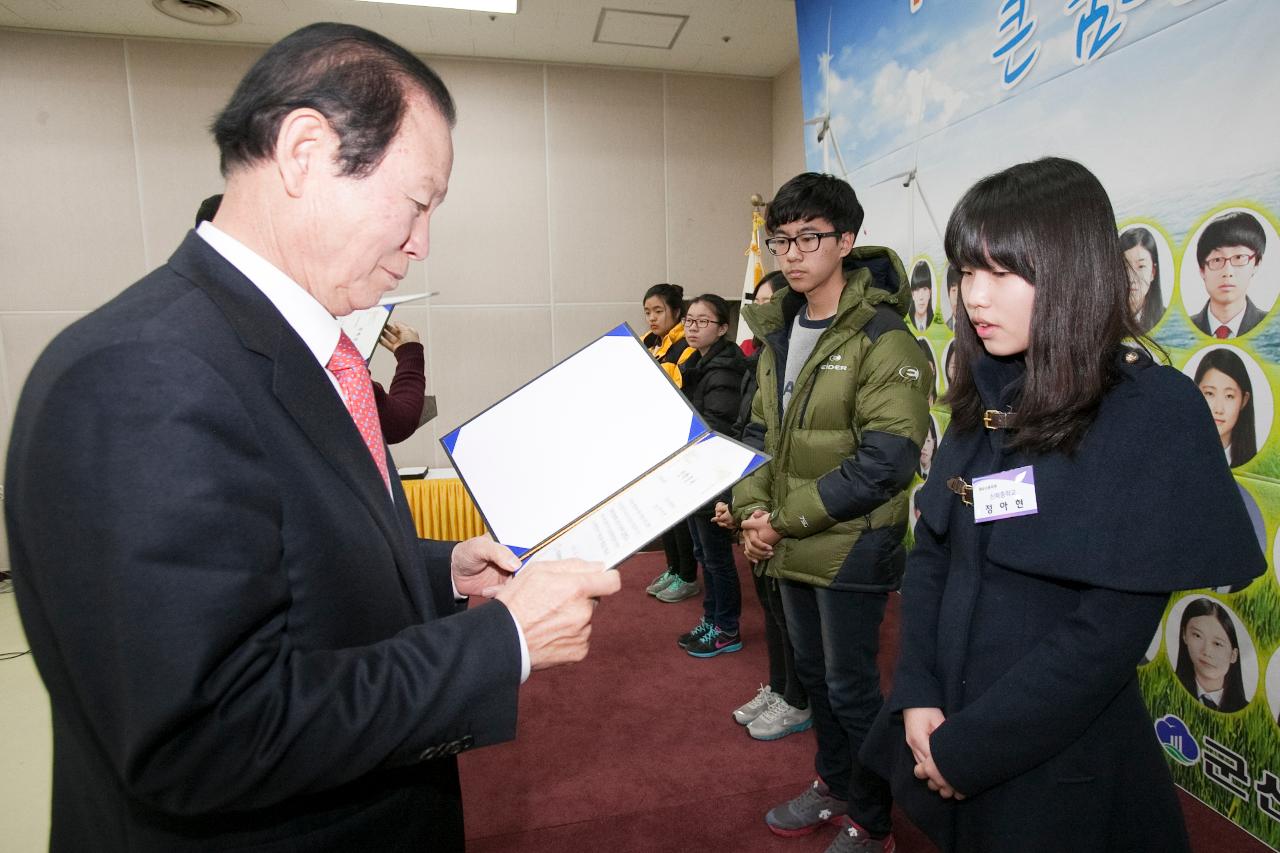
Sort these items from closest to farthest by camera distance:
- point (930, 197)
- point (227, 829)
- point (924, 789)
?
point (227, 829) → point (924, 789) → point (930, 197)

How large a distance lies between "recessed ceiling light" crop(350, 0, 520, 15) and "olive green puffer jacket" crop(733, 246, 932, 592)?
10.5 ft

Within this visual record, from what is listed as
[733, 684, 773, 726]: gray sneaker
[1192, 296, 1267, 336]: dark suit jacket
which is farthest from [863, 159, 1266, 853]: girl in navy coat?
[733, 684, 773, 726]: gray sneaker

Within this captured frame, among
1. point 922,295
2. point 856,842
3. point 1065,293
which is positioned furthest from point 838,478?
point 922,295

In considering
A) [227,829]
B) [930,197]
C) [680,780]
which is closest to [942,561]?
[227,829]

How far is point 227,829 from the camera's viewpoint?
2.16ft

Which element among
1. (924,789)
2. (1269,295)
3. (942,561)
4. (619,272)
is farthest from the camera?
(619,272)

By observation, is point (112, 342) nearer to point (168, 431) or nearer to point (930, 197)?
point (168, 431)

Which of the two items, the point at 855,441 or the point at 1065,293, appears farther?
the point at 855,441

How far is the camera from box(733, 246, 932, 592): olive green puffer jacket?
1.66 metres

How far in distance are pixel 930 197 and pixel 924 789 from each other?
247cm

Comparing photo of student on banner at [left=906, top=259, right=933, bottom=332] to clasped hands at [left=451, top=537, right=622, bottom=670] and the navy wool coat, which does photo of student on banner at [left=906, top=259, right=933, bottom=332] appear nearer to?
the navy wool coat

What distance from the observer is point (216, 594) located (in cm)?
51

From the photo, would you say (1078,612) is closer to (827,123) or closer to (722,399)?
(722,399)

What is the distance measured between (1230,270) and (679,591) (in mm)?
2697
